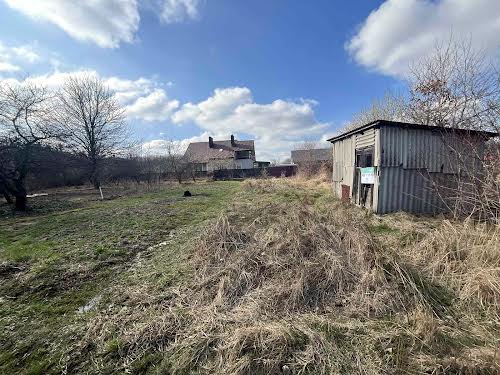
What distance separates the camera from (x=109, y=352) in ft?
7.36

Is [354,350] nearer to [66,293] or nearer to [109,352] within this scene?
[109,352]

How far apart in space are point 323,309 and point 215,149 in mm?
41356

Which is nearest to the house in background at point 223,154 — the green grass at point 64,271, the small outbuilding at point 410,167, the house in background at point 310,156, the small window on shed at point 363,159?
the house in background at point 310,156

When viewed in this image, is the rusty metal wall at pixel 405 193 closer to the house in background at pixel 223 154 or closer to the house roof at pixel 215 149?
the house in background at pixel 223 154

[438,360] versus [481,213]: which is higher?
[481,213]

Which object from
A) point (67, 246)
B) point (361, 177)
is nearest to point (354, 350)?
point (67, 246)

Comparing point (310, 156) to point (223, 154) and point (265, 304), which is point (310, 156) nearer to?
point (223, 154)

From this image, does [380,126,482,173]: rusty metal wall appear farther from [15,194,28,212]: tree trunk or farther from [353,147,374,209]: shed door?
[15,194,28,212]: tree trunk

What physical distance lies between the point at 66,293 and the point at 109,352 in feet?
5.53

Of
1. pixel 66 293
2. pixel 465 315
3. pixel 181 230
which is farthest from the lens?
pixel 181 230

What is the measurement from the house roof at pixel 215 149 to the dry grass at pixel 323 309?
38.1 metres

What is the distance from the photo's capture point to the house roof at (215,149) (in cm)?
4145

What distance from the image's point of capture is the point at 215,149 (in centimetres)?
4281

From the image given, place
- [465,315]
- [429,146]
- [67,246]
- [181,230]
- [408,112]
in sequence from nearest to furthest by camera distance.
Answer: [465,315], [67,246], [181,230], [429,146], [408,112]
